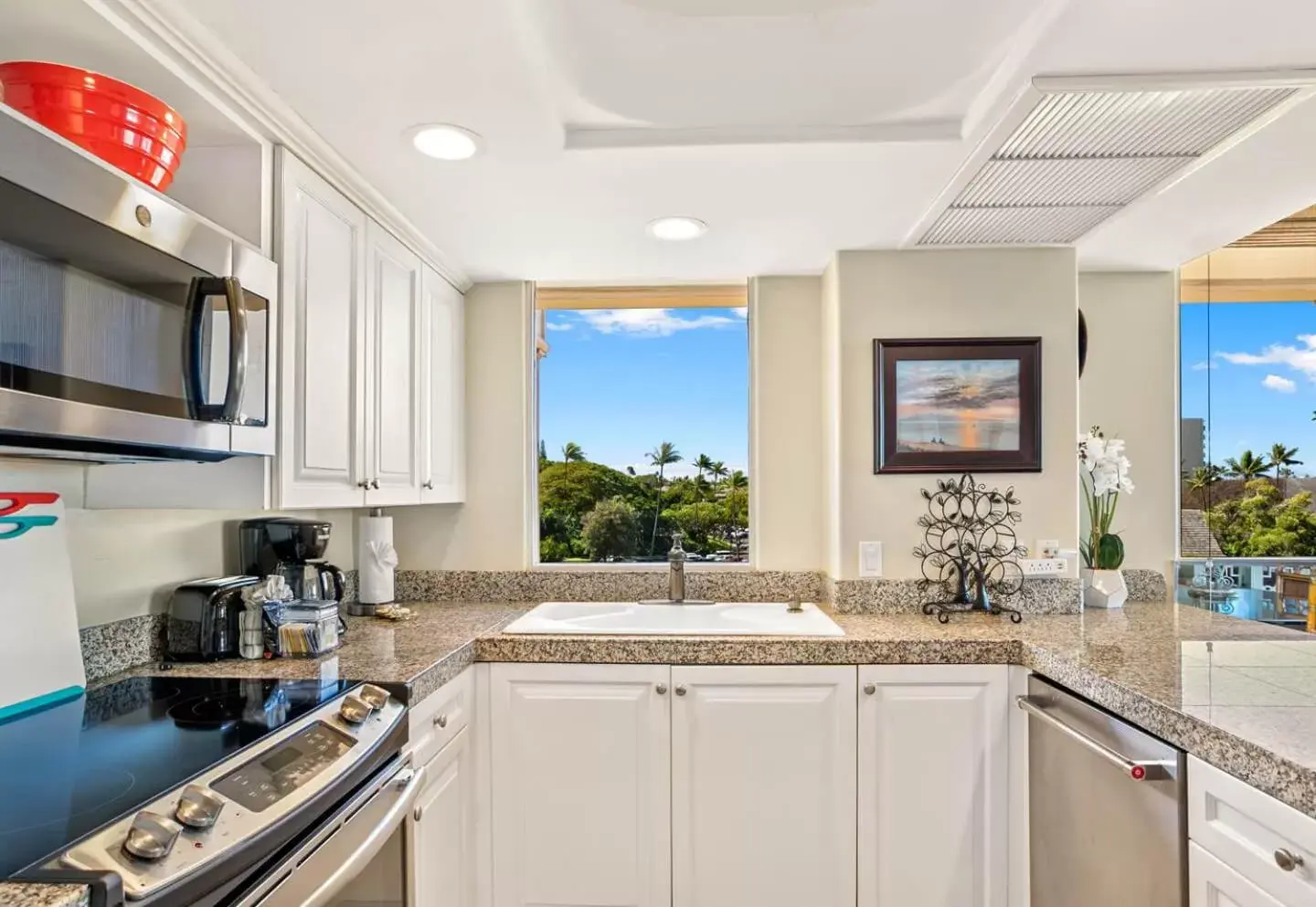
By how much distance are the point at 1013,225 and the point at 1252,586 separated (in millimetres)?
1536

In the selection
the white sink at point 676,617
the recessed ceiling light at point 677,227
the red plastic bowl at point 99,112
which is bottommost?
the white sink at point 676,617

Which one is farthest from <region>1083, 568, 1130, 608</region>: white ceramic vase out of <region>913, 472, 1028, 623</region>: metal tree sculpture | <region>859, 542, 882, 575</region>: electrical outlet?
<region>859, 542, 882, 575</region>: electrical outlet

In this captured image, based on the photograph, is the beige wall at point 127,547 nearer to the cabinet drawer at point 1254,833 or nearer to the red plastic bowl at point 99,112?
the red plastic bowl at point 99,112

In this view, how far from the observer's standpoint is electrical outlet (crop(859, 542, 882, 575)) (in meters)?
2.53

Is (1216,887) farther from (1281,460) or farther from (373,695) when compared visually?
(1281,460)

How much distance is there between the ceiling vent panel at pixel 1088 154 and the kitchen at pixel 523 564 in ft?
0.11

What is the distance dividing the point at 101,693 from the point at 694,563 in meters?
1.85

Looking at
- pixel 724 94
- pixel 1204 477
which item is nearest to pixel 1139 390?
pixel 1204 477

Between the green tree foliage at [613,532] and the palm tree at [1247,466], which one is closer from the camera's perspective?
the palm tree at [1247,466]

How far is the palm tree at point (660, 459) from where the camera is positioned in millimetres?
2965

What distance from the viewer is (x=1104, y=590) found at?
2.63 metres

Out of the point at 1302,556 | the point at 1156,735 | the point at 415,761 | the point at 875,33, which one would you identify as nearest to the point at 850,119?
the point at 875,33

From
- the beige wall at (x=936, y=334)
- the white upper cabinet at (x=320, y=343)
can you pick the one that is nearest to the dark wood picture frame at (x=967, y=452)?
the beige wall at (x=936, y=334)

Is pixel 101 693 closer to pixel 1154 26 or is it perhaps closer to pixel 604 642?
pixel 604 642
